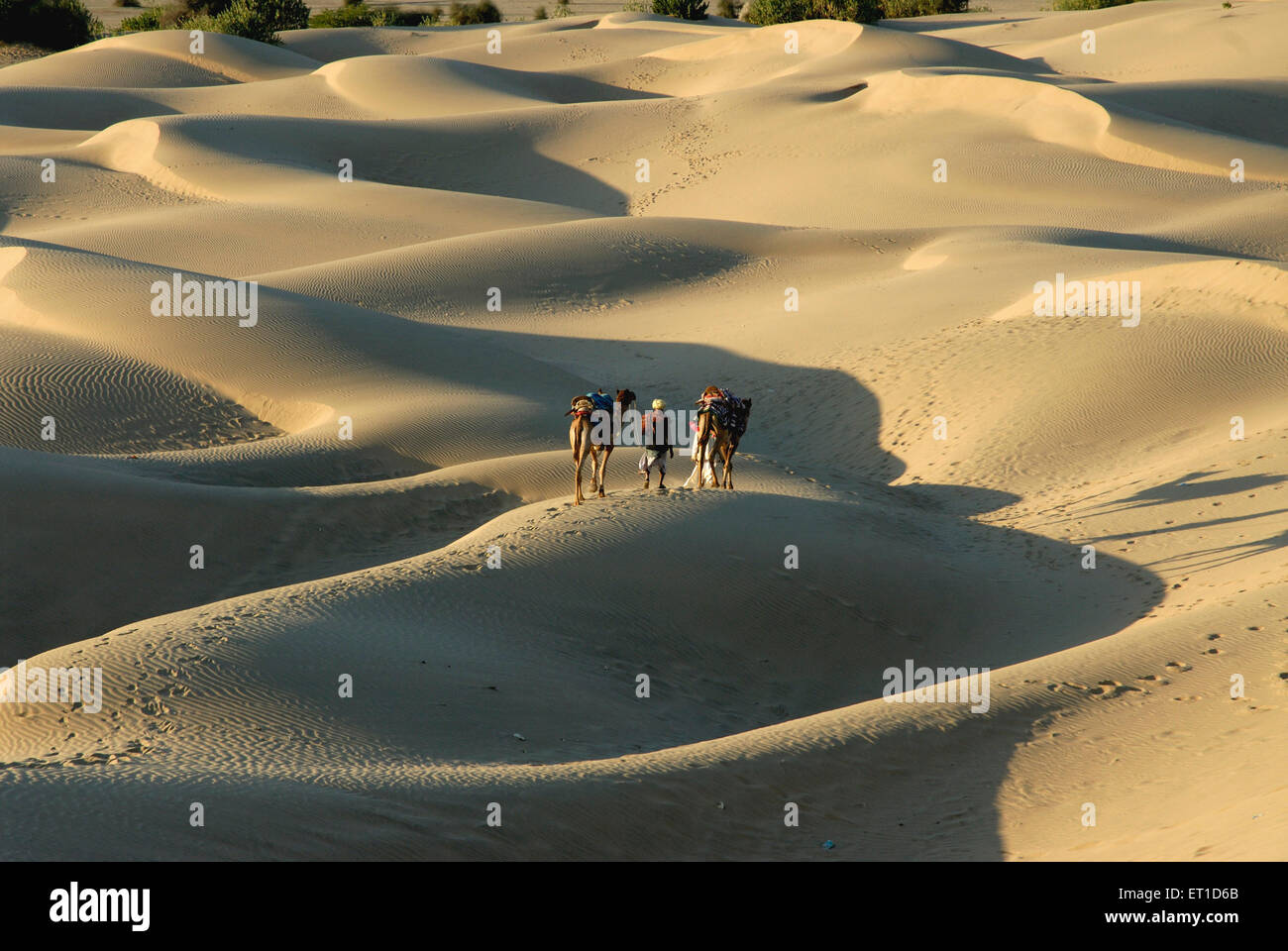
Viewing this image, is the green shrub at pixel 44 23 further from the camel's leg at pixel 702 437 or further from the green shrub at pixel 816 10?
the camel's leg at pixel 702 437

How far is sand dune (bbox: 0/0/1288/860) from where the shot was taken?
6.88m

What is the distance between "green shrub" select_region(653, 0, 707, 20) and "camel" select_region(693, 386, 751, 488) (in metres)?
47.9

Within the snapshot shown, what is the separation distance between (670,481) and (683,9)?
46.9m

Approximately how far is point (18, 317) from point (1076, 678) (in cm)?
1628

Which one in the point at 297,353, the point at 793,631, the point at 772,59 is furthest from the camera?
the point at 772,59

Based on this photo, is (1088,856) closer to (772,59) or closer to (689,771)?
(689,771)

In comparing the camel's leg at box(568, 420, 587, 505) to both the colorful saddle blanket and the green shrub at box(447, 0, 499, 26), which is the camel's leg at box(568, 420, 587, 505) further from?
the green shrub at box(447, 0, 499, 26)

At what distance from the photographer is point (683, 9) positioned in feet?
185

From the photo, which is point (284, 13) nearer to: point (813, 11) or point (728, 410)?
point (813, 11)

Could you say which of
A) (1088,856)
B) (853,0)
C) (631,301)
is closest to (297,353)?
(631,301)

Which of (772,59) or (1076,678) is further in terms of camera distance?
(772,59)

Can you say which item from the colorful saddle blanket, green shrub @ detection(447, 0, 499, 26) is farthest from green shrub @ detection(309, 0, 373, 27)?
the colorful saddle blanket

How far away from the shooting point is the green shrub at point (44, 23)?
166 feet

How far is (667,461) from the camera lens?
15.3 meters
